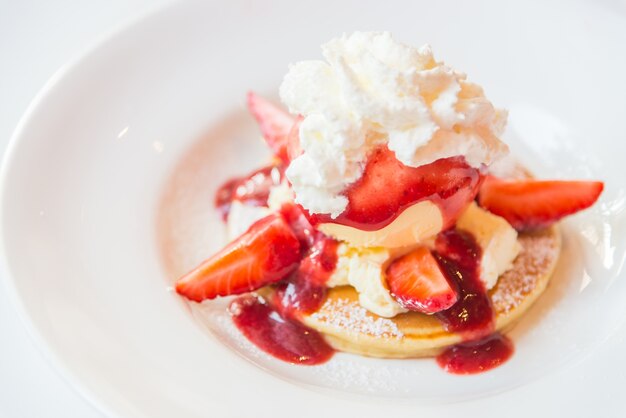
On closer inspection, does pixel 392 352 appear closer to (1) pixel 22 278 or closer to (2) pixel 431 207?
(2) pixel 431 207

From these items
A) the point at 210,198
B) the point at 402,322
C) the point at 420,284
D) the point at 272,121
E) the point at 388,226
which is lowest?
the point at 402,322

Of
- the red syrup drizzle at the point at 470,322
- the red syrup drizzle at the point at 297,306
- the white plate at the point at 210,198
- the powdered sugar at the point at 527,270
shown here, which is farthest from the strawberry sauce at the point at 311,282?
the powdered sugar at the point at 527,270

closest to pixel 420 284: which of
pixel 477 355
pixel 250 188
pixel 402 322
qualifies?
pixel 402 322

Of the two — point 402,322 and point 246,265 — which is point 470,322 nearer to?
point 402,322

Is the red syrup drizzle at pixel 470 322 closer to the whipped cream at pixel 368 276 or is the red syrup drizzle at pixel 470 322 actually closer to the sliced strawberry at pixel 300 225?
the whipped cream at pixel 368 276

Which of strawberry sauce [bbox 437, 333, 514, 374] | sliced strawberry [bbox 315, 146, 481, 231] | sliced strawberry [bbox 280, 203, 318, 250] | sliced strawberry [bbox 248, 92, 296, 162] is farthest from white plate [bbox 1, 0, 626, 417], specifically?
sliced strawberry [bbox 315, 146, 481, 231]

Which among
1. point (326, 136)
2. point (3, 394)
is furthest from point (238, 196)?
point (3, 394)

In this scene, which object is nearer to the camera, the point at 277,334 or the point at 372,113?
the point at 372,113
